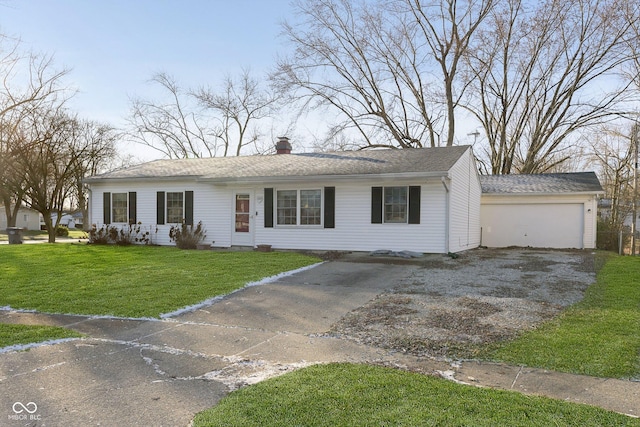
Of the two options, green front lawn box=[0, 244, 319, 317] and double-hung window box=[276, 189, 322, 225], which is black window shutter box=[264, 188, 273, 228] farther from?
green front lawn box=[0, 244, 319, 317]

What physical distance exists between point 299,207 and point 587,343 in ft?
33.8

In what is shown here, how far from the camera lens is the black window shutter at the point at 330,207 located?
45.1ft

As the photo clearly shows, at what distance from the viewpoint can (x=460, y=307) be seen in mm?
6426

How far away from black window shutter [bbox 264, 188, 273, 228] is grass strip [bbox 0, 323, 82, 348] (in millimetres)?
9272

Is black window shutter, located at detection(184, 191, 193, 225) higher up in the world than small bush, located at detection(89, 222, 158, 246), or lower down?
higher up

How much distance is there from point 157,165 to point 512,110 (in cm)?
2191

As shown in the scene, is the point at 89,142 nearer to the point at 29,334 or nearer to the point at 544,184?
the point at 544,184

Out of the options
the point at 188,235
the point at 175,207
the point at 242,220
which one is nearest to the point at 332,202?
the point at 242,220

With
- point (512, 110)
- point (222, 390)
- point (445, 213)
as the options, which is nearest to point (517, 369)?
point (222, 390)

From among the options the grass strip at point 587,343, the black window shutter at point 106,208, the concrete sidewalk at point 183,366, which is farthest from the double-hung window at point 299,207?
the grass strip at point 587,343

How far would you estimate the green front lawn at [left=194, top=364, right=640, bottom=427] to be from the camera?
283 cm

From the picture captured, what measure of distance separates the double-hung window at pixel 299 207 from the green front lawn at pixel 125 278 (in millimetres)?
1867

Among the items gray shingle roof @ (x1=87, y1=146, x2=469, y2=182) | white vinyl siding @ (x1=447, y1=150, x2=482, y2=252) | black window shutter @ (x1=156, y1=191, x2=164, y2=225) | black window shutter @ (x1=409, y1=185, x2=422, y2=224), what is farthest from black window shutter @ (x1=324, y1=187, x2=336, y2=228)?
black window shutter @ (x1=156, y1=191, x2=164, y2=225)

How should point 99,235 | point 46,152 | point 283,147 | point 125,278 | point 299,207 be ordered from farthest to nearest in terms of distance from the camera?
point 46,152 → point 283,147 → point 99,235 → point 299,207 → point 125,278
